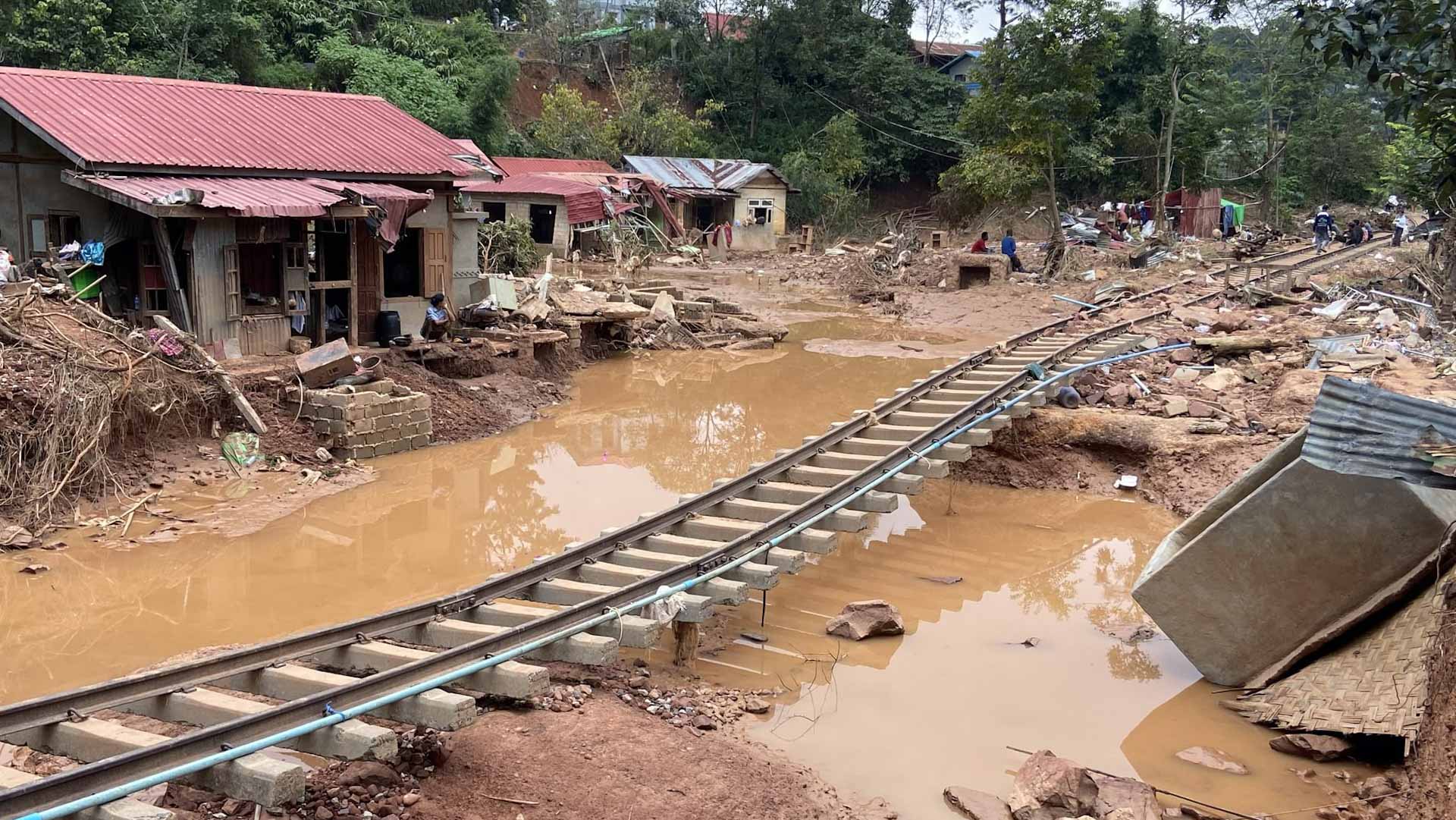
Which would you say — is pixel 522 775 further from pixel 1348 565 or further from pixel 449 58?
pixel 449 58

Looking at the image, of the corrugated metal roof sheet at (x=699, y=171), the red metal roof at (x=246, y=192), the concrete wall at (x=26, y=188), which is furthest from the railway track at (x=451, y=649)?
the corrugated metal roof sheet at (x=699, y=171)

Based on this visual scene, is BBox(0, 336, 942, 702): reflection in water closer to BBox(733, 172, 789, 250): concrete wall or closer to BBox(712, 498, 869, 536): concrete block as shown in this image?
BBox(712, 498, 869, 536): concrete block

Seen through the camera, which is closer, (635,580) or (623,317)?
(635,580)

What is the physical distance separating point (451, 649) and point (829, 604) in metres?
3.93

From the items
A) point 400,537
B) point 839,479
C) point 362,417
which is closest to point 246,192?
point 362,417

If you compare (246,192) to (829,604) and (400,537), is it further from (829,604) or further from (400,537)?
(829,604)

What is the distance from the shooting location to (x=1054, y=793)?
5867 millimetres

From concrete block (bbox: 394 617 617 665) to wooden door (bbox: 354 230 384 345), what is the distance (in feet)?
34.8

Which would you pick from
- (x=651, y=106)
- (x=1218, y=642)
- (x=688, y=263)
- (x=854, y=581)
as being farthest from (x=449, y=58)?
(x=1218, y=642)

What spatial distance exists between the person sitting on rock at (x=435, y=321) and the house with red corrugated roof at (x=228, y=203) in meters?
0.16

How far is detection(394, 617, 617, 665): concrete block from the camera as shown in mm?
6840

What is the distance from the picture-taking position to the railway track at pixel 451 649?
199 inches

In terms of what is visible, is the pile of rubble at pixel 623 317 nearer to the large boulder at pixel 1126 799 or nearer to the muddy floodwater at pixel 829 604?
the muddy floodwater at pixel 829 604

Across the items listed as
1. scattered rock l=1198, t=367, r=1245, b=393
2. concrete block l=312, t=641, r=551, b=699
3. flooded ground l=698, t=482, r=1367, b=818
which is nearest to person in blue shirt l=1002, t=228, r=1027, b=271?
scattered rock l=1198, t=367, r=1245, b=393
